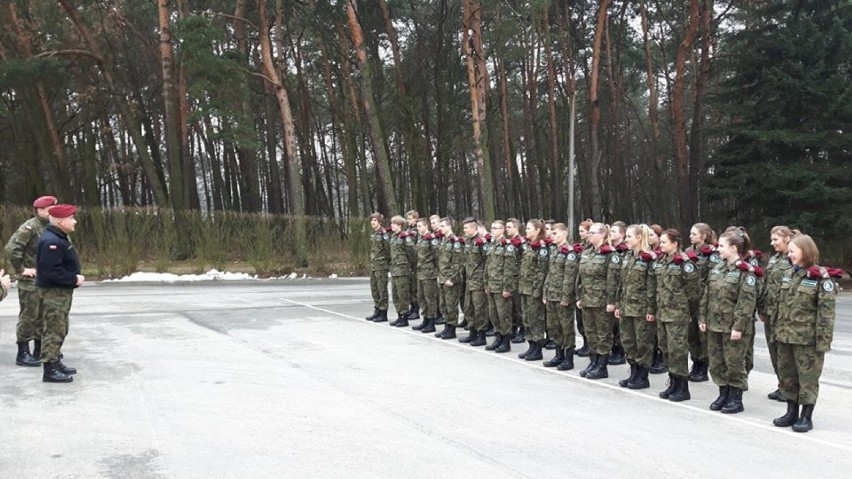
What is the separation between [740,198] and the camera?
23766mm

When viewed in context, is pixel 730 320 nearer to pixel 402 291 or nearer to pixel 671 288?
pixel 671 288

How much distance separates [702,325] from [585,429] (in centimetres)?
189

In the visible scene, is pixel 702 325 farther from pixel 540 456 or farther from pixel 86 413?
pixel 86 413

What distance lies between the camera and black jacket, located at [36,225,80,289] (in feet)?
24.3

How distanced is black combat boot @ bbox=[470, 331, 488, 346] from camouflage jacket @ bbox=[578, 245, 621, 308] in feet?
7.84

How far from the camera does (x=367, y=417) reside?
638 centimetres

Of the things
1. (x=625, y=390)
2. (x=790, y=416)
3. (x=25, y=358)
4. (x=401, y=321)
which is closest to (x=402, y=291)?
(x=401, y=321)

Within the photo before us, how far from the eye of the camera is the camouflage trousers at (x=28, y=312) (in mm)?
8344

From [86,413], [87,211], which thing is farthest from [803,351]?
[87,211]

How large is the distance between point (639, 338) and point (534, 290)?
2.00 m

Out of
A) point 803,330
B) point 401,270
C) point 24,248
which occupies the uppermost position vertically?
point 24,248

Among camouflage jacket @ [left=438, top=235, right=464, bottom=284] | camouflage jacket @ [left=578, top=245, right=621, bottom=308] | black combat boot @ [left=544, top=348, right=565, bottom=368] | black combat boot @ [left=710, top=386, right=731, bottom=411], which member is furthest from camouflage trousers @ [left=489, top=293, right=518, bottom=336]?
black combat boot @ [left=710, top=386, right=731, bottom=411]

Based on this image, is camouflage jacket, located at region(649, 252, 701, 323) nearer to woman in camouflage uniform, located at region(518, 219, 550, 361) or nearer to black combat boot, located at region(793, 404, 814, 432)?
black combat boot, located at region(793, 404, 814, 432)

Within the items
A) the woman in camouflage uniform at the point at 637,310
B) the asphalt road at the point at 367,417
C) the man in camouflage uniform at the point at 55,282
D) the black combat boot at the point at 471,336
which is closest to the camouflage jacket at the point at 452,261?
the black combat boot at the point at 471,336
